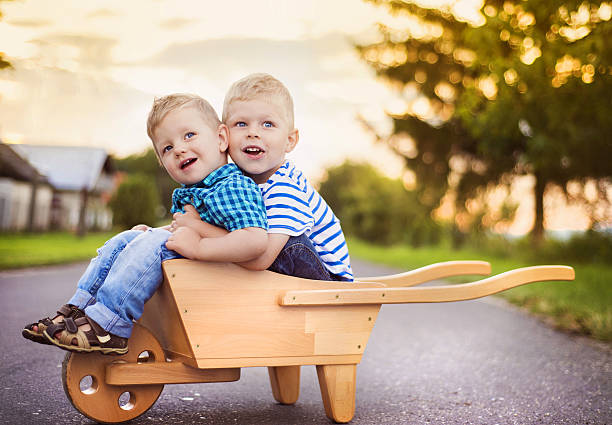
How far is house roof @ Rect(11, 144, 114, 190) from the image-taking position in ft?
106

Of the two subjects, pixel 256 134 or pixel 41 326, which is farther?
pixel 256 134

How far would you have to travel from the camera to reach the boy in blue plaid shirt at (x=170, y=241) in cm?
244

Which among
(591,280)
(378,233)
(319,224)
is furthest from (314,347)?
(378,233)

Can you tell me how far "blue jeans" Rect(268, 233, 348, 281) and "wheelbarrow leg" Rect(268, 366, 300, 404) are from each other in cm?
64

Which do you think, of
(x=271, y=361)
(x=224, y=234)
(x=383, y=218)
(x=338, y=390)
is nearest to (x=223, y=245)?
(x=224, y=234)

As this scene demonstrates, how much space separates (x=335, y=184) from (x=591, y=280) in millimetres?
59582

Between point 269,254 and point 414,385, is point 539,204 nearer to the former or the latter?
point 414,385

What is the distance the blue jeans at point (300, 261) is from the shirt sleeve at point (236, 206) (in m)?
0.25

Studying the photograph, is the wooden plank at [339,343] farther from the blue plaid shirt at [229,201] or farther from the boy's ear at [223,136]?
the boy's ear at [223,136]

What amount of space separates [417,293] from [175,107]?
1336mm

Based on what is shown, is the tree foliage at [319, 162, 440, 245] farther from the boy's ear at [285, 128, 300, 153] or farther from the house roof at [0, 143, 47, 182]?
the boy's ear at [285, 128, 300, 153]

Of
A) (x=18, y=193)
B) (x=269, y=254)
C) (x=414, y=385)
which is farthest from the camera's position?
(x=18, y=193)

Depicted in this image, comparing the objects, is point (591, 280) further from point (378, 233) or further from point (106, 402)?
point (378, 233)

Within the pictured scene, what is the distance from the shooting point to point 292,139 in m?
2.89
